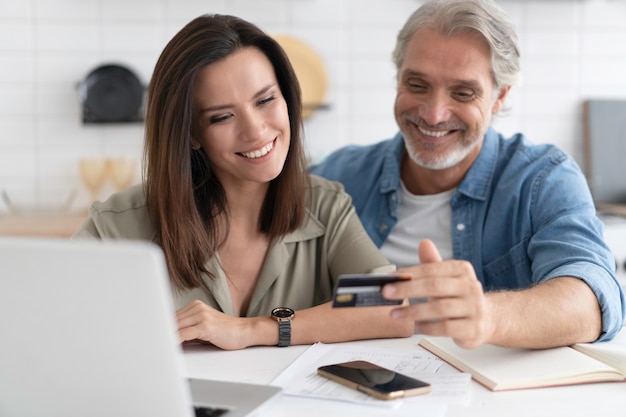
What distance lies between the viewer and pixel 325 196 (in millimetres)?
1765

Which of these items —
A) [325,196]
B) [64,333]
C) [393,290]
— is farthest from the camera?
[325,196]

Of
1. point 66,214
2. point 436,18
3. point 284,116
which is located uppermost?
point 436,18

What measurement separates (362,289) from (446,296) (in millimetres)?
131

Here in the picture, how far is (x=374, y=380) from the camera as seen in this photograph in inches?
42.4

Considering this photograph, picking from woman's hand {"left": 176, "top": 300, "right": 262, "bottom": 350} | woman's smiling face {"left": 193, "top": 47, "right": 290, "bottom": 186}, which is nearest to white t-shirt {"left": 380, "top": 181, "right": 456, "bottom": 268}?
woman's smiling face {"left": 193, "top": 47, "right": 290, "bottom": 186}

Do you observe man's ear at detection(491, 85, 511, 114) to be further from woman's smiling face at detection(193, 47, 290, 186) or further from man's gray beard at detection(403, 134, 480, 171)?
woman's smiling face at detection(193, 47, 290, 186)

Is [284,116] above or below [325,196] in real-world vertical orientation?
above

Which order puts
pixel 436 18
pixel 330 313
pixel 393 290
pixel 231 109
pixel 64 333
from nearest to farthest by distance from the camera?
pixel 64 333 < pixel 393 290 < pixel 330 313 < pixel 231 109 < pixel 436 18

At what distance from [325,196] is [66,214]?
1790 mm

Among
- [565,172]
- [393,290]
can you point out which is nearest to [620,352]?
[393,290]

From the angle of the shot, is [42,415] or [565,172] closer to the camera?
[42,415]

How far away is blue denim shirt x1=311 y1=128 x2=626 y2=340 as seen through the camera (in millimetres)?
1534

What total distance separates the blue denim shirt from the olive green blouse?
32 cm

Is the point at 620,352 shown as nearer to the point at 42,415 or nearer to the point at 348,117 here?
the point at 42,415
